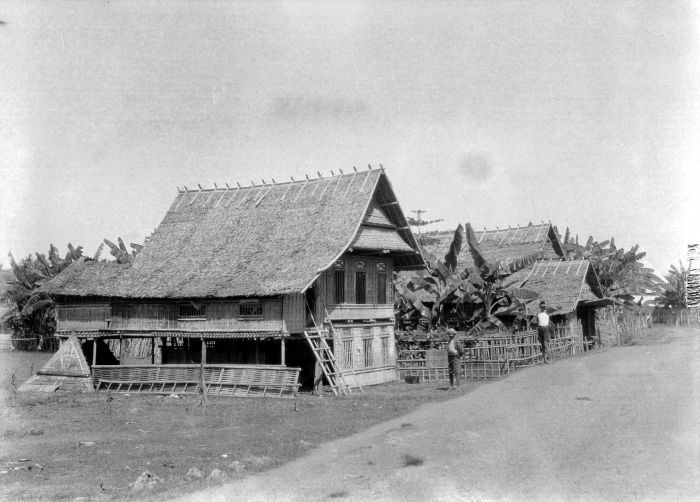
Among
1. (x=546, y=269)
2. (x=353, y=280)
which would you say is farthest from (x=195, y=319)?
(x=546, y=269)

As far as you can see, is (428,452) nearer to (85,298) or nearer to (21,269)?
(85,298)

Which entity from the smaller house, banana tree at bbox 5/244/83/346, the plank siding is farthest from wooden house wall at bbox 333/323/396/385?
banana tree at bbox 5/244/83/346

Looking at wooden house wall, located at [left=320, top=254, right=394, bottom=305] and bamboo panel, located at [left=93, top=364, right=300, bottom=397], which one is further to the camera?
wooden house wall, located at [left=320, top=254, right=394, bottom=305]

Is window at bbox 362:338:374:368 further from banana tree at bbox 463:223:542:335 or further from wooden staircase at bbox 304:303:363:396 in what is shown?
banana tree at bbox 463:223:542:335

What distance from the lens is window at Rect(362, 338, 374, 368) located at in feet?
85.8

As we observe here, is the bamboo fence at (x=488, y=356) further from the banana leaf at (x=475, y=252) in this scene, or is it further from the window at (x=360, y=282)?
the banana leaf at (x=475, y=252)

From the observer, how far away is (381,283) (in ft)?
91.3

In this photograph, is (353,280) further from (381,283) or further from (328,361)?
(328,361)

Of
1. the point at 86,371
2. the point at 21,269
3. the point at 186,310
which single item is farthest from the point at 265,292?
the point at 21,269

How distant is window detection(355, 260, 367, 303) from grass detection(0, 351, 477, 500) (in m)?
3.55

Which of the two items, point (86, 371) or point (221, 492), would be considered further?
point (86, 371)

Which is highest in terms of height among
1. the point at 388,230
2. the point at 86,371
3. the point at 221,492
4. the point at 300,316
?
the point at 388,230

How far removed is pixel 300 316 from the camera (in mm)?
23609

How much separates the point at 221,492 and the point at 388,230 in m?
17.6
